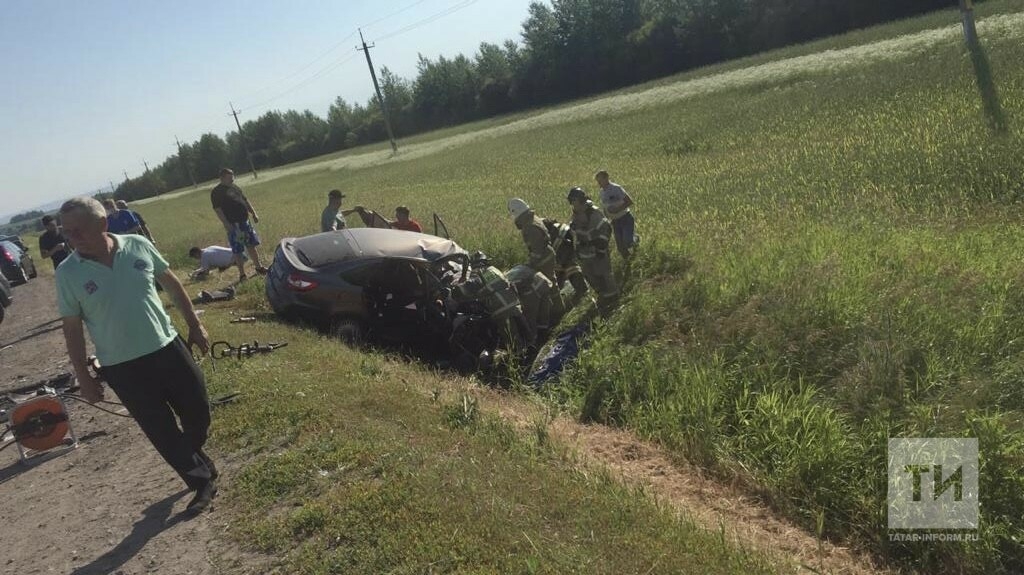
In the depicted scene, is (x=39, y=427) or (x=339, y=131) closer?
(x=39, y=427)

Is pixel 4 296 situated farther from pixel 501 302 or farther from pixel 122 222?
pixel 501 302

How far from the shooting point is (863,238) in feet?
22.9

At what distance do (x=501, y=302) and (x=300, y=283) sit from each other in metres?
2.37

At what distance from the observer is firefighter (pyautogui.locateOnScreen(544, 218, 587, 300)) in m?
8.82

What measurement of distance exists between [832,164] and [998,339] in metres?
6.77

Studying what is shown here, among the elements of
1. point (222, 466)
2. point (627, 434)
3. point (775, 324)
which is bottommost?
point (627, 434)

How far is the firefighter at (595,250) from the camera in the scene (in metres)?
8.10

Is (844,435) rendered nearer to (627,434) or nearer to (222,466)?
(627,434)

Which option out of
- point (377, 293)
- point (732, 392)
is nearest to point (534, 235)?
point (377, 293)

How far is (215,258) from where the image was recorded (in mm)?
13758

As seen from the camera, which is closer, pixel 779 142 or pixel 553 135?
pixel 779 142

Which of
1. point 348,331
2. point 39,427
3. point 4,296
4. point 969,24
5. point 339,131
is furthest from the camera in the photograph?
point 339,131

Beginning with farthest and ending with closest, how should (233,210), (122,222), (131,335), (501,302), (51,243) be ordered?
(51,243), (233,210), (122,222), (501,302), (131,335)

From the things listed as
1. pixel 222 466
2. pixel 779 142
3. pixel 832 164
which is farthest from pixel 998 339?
pixel 779 142
